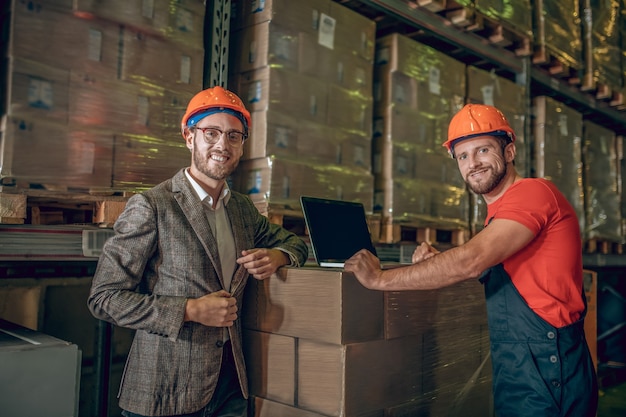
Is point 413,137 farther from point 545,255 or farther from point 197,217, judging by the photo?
point 197,217

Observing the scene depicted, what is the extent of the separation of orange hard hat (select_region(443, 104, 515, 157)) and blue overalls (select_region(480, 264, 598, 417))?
1.88ft

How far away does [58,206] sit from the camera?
247 centimetres

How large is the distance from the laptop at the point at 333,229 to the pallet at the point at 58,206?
0.89 metres

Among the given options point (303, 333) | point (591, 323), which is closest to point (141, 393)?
point (303, 333)

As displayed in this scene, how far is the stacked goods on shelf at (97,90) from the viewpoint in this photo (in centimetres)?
222

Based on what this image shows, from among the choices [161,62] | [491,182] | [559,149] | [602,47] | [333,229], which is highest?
[602,47]

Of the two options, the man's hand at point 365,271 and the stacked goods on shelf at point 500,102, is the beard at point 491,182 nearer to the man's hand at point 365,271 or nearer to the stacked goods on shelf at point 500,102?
the man's hand at point 365,271

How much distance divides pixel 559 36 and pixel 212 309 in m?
4.81

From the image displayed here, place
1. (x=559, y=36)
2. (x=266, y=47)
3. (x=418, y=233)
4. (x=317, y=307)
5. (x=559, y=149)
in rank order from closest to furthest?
(x=317, y=307) → (x=266, y=47) → (x=418, y=233) → (x=559, y=36) → (x=559, y=149)

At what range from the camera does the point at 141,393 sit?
191 centimetres

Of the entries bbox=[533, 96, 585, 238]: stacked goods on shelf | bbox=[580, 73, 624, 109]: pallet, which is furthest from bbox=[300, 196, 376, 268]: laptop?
bbox=[580, 73, 624, 109]: pallet

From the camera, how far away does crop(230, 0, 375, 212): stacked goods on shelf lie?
3039 millimetres

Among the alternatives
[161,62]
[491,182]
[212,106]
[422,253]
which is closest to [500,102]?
[422,253]

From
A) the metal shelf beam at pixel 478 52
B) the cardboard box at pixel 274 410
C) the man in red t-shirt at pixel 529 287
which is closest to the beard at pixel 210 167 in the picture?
the man in red t-shirt at pixel 529 287
